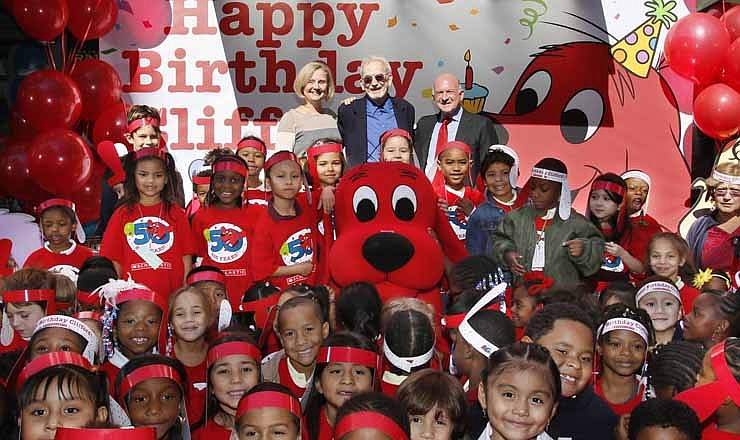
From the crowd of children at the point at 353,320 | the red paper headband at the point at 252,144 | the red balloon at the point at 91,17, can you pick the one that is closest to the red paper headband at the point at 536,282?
the crowd of children at the point at 353,320

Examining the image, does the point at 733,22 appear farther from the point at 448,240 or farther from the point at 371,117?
the point at 448,240

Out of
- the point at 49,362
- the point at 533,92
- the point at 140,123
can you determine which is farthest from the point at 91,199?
the point at 49,362

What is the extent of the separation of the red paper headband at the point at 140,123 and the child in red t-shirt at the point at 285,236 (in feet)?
4.93

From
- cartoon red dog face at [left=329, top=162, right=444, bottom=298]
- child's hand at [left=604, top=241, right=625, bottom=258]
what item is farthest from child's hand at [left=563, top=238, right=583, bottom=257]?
cartoon red dog face at [left=329, top=162, right=444, bottom=298]

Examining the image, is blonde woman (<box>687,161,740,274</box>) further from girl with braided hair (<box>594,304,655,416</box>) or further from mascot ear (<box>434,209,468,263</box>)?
girl with braided hair (<box>594,304,655,416</box>)

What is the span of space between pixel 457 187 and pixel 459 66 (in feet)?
7.00

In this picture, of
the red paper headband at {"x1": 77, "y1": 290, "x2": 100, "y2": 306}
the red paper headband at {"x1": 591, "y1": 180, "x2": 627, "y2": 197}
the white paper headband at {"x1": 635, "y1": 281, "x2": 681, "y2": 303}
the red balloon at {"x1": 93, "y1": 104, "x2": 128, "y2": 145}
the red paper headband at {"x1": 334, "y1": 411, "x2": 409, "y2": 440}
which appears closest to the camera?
the red paper headband at {"x1": 334, "y1": 411, "x2": 409, "y2": 440}

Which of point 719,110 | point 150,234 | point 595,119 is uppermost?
point 719,110

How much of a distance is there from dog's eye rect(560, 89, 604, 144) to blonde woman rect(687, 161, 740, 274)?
1.87 m

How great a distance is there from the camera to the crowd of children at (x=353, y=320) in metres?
3.50

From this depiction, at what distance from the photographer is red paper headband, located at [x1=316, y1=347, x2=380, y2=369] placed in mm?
4004

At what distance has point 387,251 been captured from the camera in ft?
15.4

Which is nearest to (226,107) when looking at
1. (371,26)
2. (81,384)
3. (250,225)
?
(371,26)

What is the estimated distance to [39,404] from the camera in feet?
11.2
